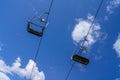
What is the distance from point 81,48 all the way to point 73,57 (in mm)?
1065

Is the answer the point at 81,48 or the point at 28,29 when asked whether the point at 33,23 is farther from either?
the point at 81,48

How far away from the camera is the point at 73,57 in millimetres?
27484

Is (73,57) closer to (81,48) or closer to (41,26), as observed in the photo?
(81,48)

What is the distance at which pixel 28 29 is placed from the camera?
1055 inches

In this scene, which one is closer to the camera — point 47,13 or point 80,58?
point 47,13

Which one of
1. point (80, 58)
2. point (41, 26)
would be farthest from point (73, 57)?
point (41, 26)

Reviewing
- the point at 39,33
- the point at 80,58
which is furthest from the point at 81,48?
the point at 39,33

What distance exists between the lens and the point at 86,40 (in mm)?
25516

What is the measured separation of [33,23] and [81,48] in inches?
180

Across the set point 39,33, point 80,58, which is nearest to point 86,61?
point 80,58

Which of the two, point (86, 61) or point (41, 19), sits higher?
point (41, 19)

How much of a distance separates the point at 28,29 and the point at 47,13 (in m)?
2.33

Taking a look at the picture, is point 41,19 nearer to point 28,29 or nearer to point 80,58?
point 28,29

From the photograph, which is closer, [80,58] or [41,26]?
[41,26]
